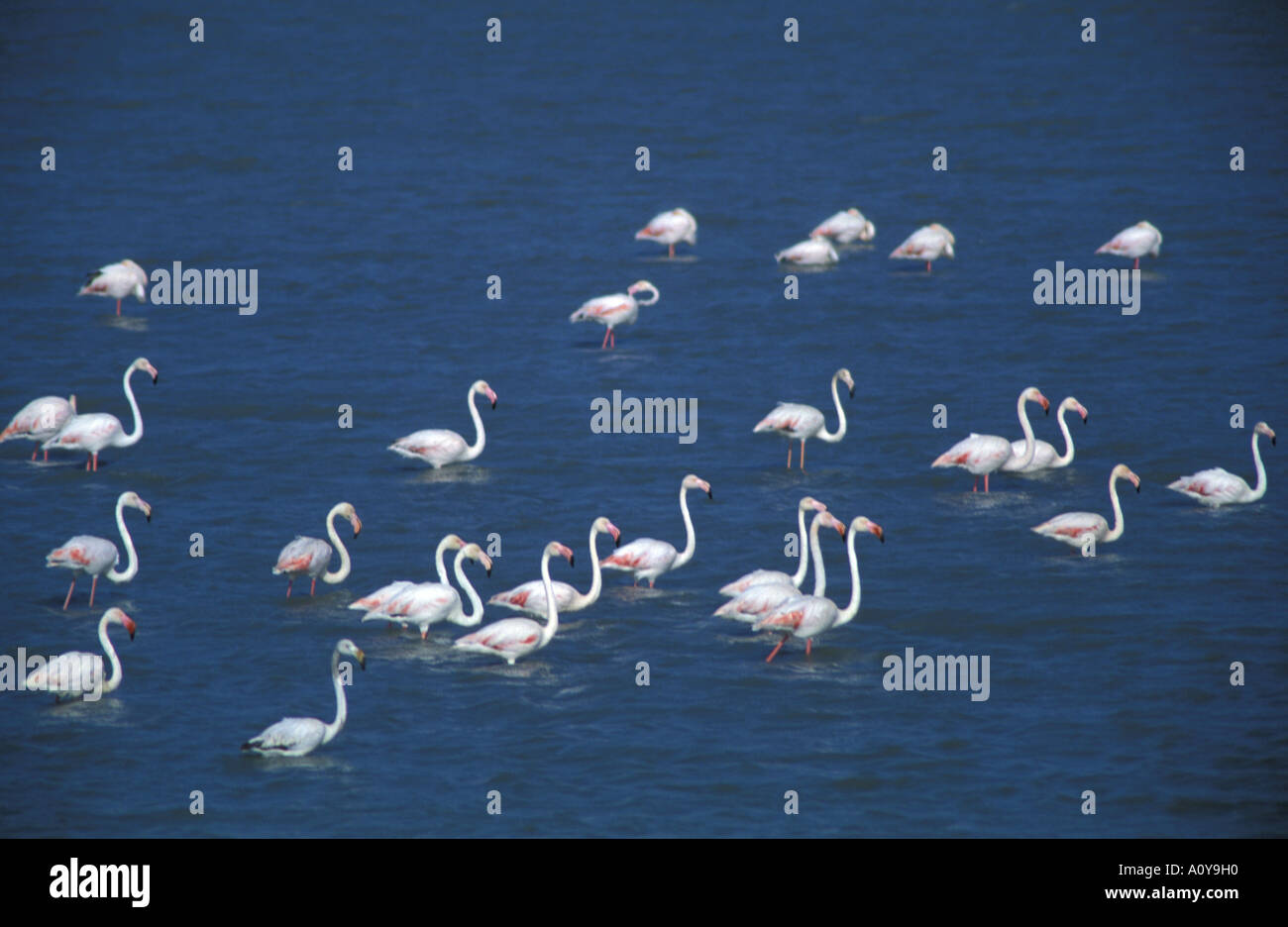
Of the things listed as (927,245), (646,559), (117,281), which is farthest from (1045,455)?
(117,281)

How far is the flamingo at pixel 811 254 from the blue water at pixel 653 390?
691 millimetres

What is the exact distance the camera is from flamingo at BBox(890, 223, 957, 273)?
119ft

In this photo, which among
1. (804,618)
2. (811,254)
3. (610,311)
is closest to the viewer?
(804,618)

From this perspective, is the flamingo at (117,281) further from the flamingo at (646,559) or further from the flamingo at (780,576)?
the flamingo at (780,576)

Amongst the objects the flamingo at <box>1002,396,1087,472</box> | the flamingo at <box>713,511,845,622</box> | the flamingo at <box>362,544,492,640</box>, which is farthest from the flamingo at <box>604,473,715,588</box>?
the flamingo at <box>1002,396,1087,472</box>

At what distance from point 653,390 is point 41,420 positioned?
28.5 feet

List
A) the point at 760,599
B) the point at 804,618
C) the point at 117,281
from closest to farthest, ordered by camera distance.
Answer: the point at 804,618 < the point at 760,599 < the point at 117,281

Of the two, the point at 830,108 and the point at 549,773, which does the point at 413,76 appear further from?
the point at 549,773

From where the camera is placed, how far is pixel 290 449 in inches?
1133

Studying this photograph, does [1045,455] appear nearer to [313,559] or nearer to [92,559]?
[313,559]

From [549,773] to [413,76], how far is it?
36500 mm

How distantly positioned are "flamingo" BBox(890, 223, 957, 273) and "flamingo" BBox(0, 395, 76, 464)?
1516 centimetres

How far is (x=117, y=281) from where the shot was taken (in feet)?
113
